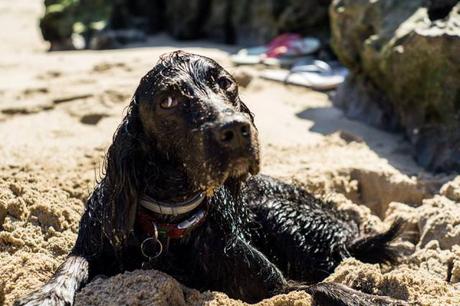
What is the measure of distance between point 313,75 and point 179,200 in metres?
5.42

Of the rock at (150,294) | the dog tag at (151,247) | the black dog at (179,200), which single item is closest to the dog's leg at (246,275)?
the black dog at (179,200)

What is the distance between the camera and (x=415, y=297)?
11.5 feet

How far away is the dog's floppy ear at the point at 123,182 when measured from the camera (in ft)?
11.0

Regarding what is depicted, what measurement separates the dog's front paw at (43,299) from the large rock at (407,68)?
11.2 feet

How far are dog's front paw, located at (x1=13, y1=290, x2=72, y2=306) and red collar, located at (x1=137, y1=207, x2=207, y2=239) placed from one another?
0.51 meters

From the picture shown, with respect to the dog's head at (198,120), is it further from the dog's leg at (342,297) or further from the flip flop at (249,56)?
the flip flop at (249,56)

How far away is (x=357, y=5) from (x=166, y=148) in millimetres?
4082

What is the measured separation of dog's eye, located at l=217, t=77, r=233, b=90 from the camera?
3.58 meters

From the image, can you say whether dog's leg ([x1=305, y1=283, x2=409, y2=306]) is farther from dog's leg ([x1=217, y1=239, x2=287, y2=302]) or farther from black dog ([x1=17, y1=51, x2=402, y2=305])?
dog's leg ([x1=217, y1=239, x2=287, y2=302])

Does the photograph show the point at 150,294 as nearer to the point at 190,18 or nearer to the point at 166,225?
the point at 166,225

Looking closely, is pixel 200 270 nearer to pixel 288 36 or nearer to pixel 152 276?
pixel 152 276

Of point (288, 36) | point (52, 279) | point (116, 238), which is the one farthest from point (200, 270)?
point (288, 36)

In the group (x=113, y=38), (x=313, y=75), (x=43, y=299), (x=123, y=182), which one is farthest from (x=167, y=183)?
(x=113, y=38)

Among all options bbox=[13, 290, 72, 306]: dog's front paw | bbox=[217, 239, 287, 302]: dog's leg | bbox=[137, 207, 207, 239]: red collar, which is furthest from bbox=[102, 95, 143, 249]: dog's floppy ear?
bbox=[217, 239, 287, 302]: dog's leg
